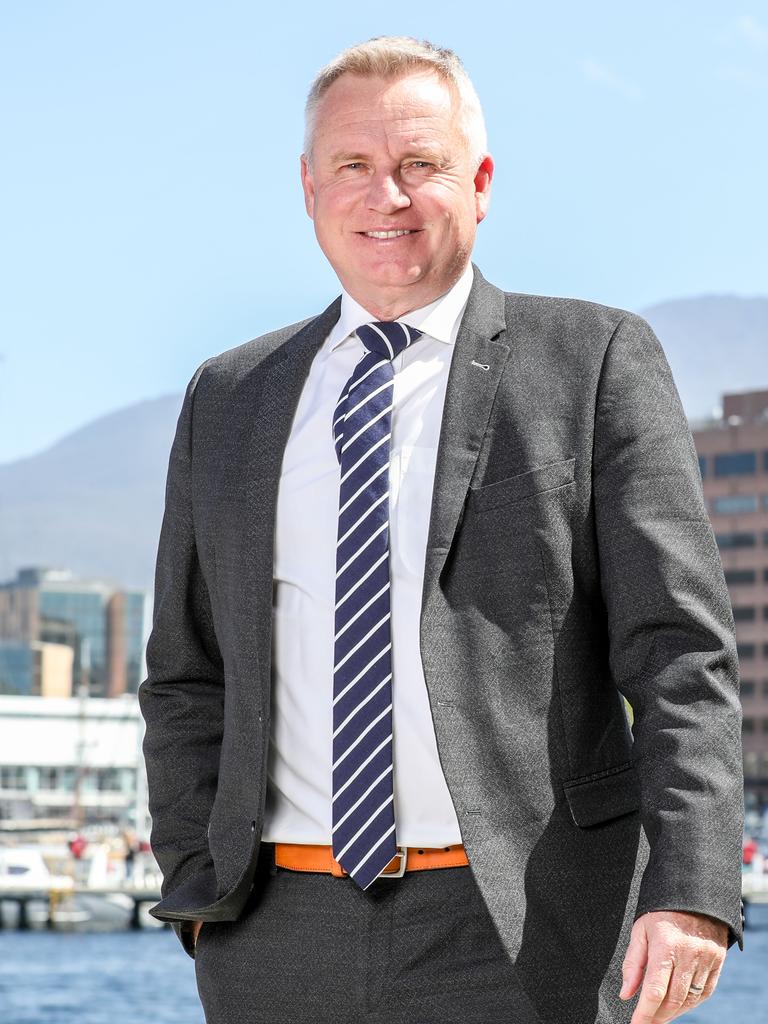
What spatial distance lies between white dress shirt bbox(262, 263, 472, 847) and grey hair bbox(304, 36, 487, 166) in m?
0.24

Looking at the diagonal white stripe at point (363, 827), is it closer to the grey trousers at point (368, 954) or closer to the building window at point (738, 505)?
the grey trousers at point (368, 954)

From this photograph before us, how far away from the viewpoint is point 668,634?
231 centimetres

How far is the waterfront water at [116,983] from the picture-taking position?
111ft

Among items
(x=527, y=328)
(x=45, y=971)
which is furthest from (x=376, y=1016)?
(x=45, y=971)

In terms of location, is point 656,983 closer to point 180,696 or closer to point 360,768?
point 360,768

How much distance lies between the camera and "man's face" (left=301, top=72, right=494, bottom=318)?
2.62 m

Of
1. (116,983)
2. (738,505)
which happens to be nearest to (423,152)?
(116,983)

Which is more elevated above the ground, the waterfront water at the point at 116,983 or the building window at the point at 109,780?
the waterfront water at the point at 116,983

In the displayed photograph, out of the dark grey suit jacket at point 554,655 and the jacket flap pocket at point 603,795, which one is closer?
the dark grey suit jacket at point 554,655

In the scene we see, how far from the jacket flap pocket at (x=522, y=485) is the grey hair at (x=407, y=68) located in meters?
0.58

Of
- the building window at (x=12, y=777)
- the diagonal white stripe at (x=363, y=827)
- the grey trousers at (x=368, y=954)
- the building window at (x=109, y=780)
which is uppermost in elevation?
the diagonal white stripe at (x=363, y=827)

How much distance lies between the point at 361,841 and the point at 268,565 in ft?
1.50

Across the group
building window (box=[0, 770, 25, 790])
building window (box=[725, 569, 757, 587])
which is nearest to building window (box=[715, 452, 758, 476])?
building window (box=[725, 569, 757, 587])

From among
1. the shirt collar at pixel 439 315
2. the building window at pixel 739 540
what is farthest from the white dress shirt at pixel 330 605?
the building window at pixel 739 540
